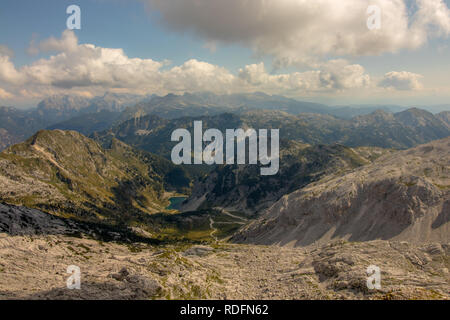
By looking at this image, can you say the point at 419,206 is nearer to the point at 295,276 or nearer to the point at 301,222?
the point at 301,222

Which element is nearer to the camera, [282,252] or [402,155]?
[282,252]

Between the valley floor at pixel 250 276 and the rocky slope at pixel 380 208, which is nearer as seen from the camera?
the valley floor at pixel 250 276

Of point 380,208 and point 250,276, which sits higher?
point 380,208

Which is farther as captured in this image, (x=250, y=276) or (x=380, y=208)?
(x=380, y=208)
